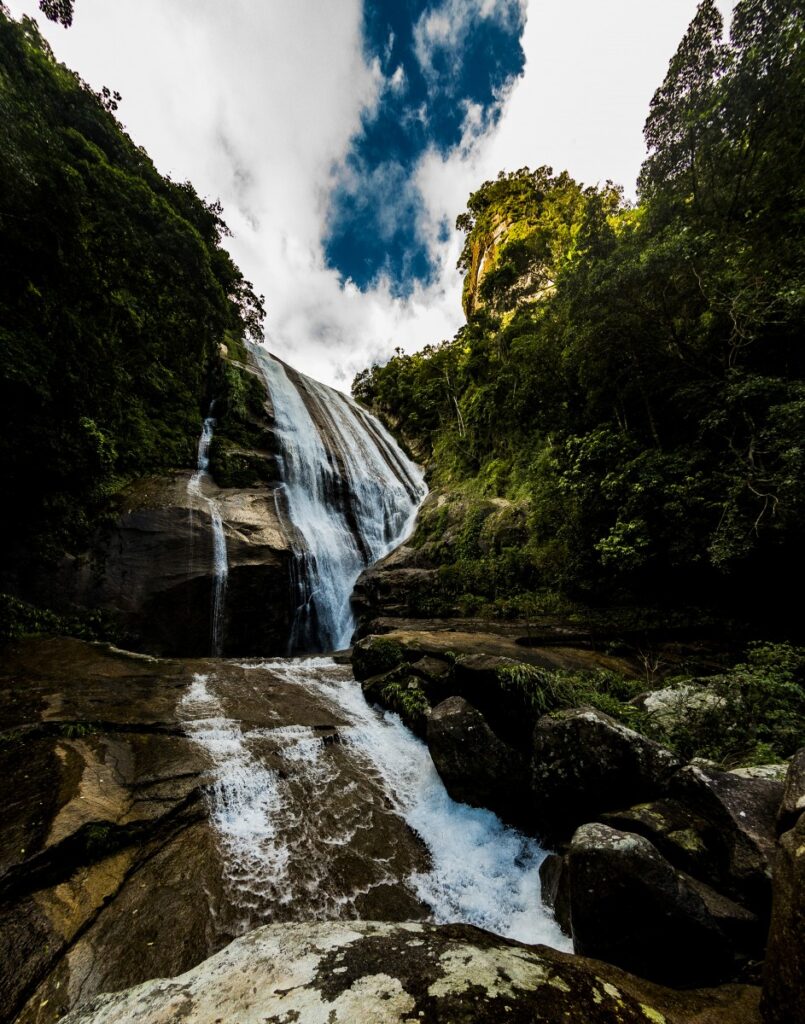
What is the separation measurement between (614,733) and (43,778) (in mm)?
5821

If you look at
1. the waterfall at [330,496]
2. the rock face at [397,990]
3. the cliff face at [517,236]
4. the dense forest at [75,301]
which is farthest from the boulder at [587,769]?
the cliff face at [517,236]

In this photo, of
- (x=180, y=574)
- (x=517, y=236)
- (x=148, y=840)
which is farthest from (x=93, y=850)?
(x=517, y=236)

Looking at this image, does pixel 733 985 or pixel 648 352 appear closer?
pixel 733 985

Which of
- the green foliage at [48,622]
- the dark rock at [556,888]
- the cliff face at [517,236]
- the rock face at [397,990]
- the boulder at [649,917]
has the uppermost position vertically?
the cliff face at [517,236]

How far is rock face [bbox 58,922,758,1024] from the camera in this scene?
1.58 m

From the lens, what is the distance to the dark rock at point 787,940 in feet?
5.38

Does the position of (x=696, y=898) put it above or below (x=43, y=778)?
below

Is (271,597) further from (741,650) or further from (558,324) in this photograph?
(558,324)

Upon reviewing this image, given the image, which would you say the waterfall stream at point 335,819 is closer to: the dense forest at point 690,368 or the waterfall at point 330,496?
the waterfall at point 330,496

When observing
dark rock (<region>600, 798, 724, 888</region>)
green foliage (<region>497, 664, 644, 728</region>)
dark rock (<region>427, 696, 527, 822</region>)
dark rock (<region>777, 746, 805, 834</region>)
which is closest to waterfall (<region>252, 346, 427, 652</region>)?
dark rock (<region>427, 696, 527, 822</region>)

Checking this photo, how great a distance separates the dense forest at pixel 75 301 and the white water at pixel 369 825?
21.7ft

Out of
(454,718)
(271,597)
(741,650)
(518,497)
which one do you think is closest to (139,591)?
(271,597)

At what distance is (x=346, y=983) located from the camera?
1.72 metres

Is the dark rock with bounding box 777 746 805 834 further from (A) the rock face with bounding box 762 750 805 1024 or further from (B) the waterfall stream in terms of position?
(B) the waterfall stream
